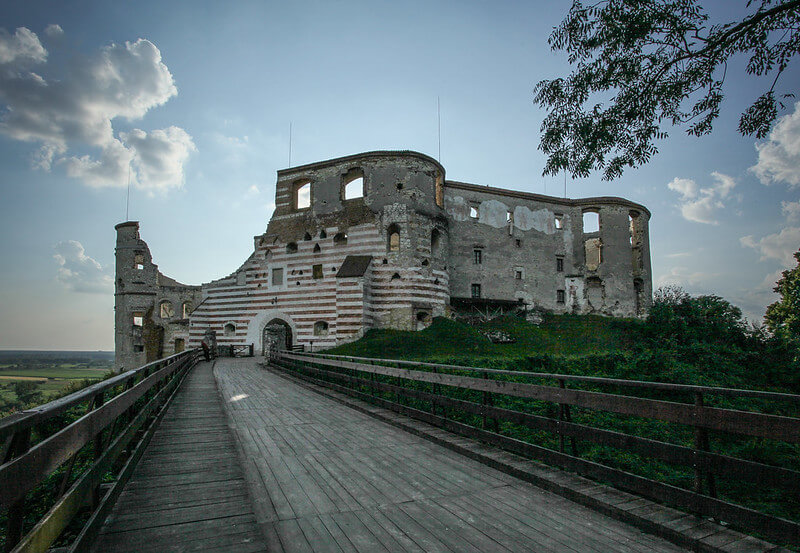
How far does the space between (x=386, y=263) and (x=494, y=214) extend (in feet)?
38.9

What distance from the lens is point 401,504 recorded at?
3.87 m

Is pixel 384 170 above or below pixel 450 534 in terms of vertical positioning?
above

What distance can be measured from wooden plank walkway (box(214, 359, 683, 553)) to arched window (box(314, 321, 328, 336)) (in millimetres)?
22168

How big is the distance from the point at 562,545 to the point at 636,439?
1.27 m

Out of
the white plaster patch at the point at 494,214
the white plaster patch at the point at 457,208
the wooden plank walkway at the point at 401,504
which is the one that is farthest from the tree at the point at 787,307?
the wooden plank walkway at the point at 401,504

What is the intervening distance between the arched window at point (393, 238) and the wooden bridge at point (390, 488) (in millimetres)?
21859

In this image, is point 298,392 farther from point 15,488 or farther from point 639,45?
point 639,45

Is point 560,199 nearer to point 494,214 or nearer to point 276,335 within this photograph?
point 494,214

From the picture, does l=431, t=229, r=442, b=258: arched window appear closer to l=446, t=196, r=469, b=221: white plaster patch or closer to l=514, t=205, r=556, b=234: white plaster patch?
l=446, t=196, r=469, b=221: white plaster patch

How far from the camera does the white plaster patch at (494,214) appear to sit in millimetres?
34344

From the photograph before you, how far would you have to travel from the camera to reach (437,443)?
5.95 m

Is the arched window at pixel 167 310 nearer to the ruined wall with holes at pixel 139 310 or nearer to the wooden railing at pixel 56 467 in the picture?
the ruined wall with holes at pixel 139 310

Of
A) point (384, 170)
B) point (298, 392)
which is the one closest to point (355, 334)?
point (384, 170)

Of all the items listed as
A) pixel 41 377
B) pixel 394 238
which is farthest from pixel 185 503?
pixel 41 377
